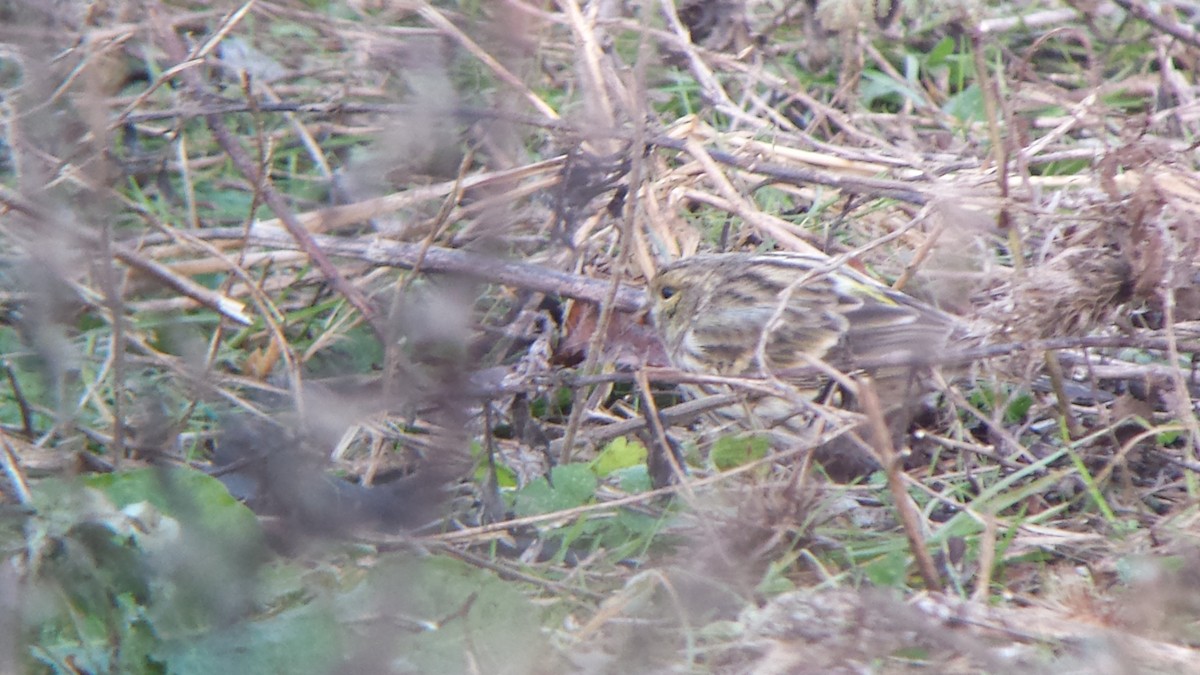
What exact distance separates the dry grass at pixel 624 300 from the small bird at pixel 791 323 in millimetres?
154

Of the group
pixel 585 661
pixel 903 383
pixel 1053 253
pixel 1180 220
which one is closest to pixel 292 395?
pixel 585 661

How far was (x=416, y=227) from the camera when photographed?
4.61 metres

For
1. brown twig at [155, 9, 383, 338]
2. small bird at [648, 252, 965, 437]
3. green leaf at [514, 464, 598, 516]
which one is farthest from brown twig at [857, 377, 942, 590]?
brown twig at [155, 9, 383, 338]

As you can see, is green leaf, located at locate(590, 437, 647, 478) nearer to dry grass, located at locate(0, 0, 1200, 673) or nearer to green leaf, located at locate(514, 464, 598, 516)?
dry grass, located at locate(0, 0, 1200, 673)

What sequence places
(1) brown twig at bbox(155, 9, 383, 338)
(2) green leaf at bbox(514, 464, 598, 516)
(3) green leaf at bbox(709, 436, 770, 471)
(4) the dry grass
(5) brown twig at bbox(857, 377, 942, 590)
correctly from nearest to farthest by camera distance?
(5) brown twig at bbox(857, 377, 942, 590) < (4) the dry grass < (2) green leaf at bbox(514, 464, 598, 516) < (3) green leaf at bbox(709, 436, 770, 471) < (1) brown twig at bbox(155, 9, 383, 338)

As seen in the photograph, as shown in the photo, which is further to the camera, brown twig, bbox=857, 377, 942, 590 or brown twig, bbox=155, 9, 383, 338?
brown twig, bbox=155, 9, 383, 338

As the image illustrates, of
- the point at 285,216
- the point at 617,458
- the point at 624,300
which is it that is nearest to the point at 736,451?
the point at 617,458

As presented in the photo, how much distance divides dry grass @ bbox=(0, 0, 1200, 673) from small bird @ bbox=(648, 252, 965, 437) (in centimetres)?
15

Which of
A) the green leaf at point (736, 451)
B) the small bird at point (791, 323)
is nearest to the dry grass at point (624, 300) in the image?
→ the green leaf at point (736, 451)

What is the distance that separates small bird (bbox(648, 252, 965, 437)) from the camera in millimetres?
3750

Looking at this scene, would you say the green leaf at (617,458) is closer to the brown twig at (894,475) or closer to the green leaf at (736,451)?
the green leaf at (736,451)

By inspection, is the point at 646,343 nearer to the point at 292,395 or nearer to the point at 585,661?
the point at 292,395

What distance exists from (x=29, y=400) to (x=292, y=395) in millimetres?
893

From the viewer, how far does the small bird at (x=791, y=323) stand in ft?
12.3
